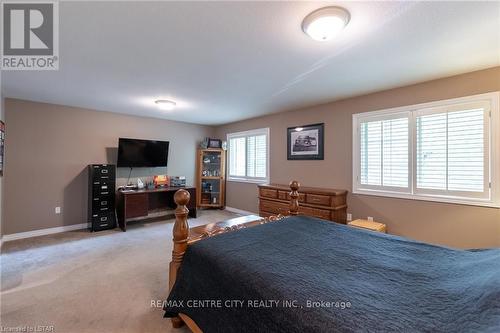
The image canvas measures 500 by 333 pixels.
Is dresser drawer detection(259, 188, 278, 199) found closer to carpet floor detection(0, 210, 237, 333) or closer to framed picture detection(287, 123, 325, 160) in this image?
framed picture detection(287, 123, 325, 160)

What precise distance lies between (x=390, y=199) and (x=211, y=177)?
414 centimetres

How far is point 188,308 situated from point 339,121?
11.6 feet

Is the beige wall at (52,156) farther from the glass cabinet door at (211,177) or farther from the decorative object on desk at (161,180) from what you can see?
the glass cabinet door at (211,177)

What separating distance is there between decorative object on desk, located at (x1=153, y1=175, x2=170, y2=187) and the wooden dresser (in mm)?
2598

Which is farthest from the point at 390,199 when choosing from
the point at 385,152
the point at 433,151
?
the point at 433,151

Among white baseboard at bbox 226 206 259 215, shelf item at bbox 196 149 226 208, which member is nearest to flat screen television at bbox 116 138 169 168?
shelf item at bbox 196 149 226 208

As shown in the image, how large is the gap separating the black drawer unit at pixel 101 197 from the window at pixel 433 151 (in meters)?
4.47

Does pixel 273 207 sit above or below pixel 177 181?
below

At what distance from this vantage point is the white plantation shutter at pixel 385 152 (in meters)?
3.22

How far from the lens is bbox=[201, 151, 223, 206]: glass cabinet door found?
19.9ft

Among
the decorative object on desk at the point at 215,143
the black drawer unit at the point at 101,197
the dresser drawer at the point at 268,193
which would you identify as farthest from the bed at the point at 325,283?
the decorative object on desk at the point at 215,143

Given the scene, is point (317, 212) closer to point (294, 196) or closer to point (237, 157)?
point (294, 196)

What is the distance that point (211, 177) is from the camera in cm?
603

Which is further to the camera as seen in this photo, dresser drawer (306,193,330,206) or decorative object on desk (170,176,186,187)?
decorative object on desk (170,176,186,187)
